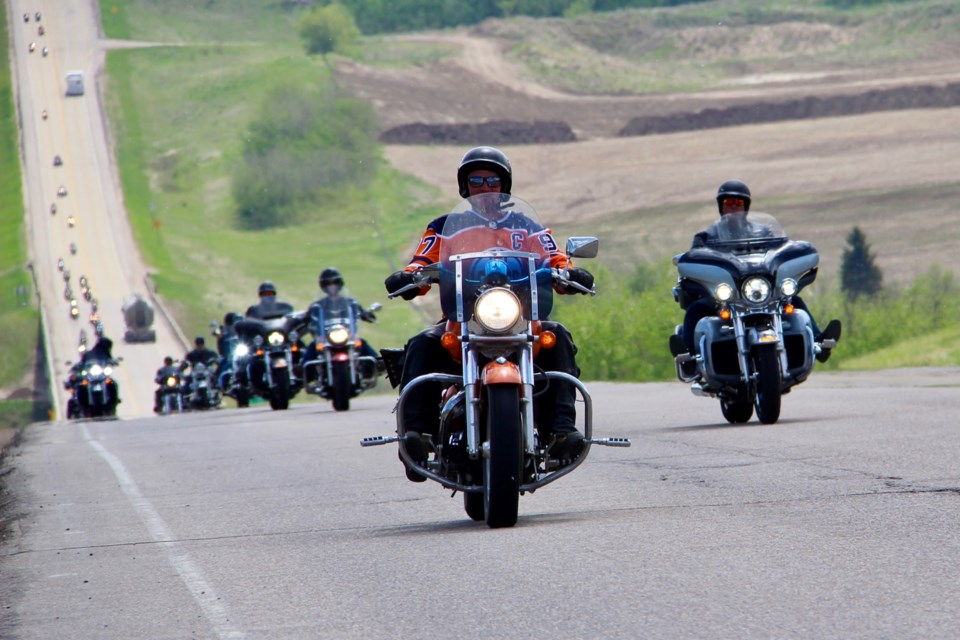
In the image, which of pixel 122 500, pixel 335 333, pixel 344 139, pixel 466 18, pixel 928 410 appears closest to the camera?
pixel 122 500

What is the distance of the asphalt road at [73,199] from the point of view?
3629 inches

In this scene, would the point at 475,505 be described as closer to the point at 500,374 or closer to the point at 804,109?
the point at 500,374

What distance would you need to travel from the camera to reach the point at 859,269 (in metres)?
75.1

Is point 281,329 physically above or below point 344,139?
below

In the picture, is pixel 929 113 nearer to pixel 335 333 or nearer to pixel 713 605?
pixel 335 333

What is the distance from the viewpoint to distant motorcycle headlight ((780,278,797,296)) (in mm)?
16734

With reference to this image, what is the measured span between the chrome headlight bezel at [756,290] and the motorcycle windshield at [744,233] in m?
0.49

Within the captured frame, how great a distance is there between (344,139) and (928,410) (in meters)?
120

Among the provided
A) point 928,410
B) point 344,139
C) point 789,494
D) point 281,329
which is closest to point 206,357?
point 281,329

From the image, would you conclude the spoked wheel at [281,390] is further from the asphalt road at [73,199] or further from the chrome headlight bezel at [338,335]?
the asphalt road at [73,199]

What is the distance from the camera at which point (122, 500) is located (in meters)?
13.8

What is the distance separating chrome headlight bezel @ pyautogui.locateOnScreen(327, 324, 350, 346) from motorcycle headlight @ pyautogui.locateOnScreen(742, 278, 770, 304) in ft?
37.0

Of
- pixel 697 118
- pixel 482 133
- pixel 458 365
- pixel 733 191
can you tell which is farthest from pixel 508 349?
pixel 482 133

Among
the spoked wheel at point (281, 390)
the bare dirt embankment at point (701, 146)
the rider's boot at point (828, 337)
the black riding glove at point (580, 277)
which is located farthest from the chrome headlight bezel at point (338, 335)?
the bare dirt embankment at point (701, 146)
